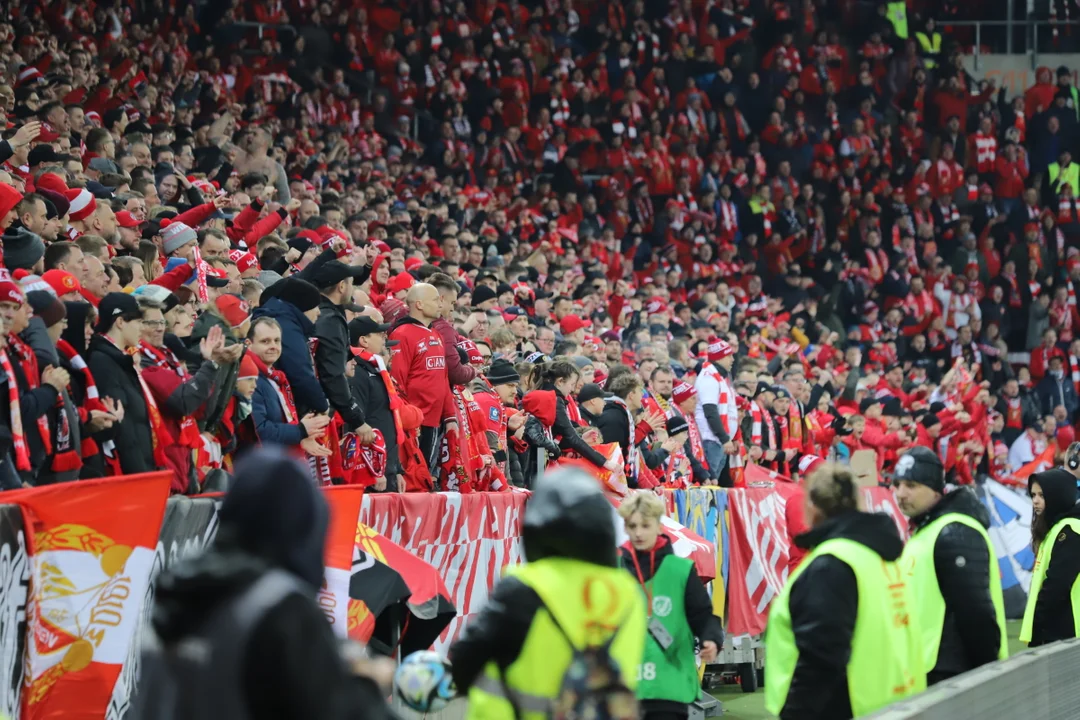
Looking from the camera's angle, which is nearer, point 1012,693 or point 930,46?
point 1012,693

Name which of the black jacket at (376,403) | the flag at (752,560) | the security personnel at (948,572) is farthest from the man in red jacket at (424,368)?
the security personnel at (948,572)

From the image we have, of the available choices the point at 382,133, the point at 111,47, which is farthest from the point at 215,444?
the point at 382,133

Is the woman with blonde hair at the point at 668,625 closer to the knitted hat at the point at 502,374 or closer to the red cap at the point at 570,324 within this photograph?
the knitted hat at the point at 502,374

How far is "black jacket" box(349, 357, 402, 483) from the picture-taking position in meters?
9.84

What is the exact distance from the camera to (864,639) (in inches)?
212

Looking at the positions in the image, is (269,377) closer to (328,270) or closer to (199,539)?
(328,270)

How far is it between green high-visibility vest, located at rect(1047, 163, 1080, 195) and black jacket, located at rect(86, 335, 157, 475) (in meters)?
27.5

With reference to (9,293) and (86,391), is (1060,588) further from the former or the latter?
(9,293)

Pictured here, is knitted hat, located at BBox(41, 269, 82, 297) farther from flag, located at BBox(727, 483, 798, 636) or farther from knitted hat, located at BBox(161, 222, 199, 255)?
flag, located at BBox(727, 483, 798, 636)

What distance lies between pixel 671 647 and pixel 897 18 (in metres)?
29.5

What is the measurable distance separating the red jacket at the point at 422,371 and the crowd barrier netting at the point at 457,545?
1.21 m

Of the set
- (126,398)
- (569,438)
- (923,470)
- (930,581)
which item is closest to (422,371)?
(569,438)

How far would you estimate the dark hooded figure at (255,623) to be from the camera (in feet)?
9.38

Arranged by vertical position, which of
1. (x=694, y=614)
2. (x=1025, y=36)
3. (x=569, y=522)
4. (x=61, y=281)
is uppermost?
(x=1025, y=36)
